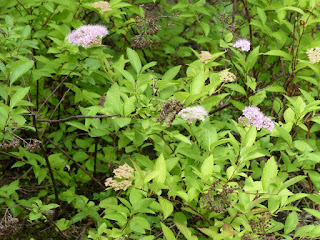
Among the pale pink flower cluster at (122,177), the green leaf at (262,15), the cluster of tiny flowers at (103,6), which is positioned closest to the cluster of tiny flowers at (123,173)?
the pale pink flower cluster at (122,177)

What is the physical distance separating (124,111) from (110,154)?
672 mm

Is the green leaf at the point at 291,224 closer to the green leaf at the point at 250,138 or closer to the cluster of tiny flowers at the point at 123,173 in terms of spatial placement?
the green leaf at the point at 250,138

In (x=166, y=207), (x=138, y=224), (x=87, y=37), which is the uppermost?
(x=87, y=37)

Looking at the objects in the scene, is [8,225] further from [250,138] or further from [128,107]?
[250,138]

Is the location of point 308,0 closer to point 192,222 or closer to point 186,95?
point 186,95

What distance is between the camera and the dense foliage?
4.41 feet

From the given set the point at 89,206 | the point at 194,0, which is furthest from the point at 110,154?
the point at 194,0

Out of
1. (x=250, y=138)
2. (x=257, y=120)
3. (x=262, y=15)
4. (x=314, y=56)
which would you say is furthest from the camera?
(x=262, y=15)

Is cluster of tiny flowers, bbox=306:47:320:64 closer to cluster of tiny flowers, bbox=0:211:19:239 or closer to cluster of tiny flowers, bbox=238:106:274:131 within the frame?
cluster of tiny flowers, bbox=238:106:274:131

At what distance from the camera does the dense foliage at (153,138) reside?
1344mm

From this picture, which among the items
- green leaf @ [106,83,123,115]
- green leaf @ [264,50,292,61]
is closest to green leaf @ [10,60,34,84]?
green leaf @ [106,83,123,115]

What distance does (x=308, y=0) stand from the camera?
196cm

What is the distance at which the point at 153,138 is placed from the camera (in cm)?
160

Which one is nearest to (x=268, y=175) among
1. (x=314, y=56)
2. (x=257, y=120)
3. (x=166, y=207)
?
(x=257, y=120)
